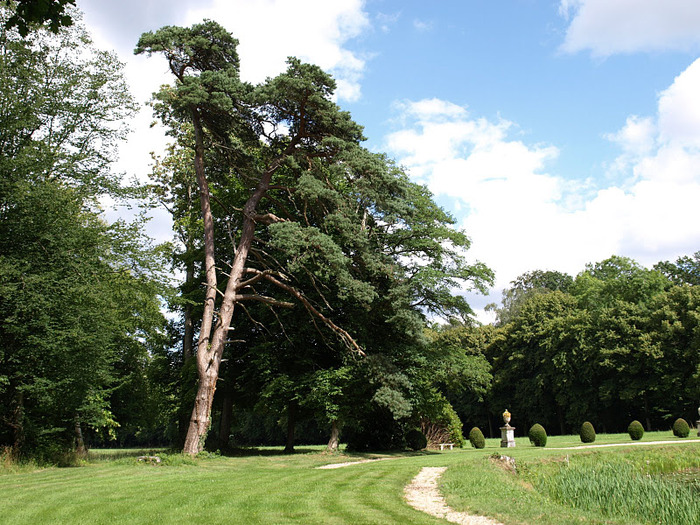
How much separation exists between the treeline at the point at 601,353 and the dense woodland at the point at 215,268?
36.1 ft

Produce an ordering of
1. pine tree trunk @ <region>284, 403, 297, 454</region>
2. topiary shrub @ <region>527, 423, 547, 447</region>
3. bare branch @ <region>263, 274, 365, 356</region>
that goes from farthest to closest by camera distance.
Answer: pine tree trunk @ <region>284, 403, 297, 454</region>
topiary shrub @ <region>527, 423, 547, 447</region>
bare branch @ <region>263, 274, 365, 356</region>

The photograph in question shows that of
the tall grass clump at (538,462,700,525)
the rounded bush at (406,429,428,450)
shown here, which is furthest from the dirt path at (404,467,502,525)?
the rounded bush at (406,429,428,450)

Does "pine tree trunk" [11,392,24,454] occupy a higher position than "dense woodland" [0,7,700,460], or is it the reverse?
"dense woodland" [0,7,700,460]

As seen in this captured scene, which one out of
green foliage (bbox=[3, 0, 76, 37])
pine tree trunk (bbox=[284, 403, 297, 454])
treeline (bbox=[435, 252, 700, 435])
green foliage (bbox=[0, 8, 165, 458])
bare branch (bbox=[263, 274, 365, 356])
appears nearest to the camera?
green foliage (bbox=[3, 0, 76, 37])

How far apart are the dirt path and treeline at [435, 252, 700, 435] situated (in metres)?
18.5

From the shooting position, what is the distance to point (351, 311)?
21.8 metres

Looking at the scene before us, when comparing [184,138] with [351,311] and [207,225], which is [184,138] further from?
[351,311]

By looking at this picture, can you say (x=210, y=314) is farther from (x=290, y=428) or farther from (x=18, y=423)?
(x=290, y=428)

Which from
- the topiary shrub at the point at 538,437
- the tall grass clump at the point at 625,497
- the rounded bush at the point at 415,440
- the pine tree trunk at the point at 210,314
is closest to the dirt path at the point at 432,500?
the tall grass clump at the point at 625,497

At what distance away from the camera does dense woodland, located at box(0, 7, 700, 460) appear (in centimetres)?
1716

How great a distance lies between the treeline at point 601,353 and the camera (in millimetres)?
35125

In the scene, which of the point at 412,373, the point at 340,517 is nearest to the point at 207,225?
the point at 412,373

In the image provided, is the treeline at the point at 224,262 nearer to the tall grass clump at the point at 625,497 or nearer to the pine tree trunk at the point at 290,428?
the pine tree trunk at the point at 290,428

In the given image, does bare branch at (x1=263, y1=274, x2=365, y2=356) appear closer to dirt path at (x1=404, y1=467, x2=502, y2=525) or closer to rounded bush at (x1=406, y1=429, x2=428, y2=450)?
rounded bush at (x1=406, y1=429, x2=428, y2=450)
